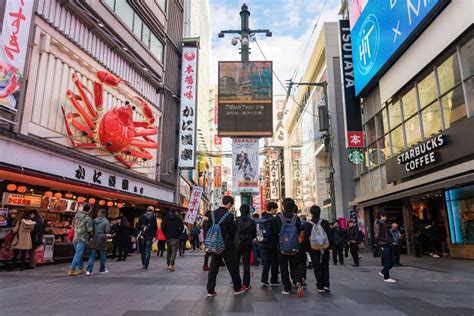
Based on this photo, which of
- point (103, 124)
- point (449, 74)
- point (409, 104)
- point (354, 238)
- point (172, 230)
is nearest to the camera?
point (172, 230)

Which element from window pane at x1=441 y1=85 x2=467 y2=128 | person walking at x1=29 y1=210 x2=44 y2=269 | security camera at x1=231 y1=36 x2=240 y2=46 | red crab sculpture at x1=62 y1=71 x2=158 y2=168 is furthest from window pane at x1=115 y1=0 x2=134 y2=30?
window pane at x1=441 y1=85 x2=467 y2=128

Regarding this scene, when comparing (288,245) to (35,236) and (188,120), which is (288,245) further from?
(188,120)

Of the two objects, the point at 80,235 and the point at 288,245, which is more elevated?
the point at 80,235

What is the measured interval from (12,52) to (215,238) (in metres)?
8.38

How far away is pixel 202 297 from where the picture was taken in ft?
20.5

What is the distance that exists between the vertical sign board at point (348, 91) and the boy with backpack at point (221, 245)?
Result: 15.9m

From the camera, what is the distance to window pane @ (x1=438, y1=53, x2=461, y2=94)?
12.7 metres

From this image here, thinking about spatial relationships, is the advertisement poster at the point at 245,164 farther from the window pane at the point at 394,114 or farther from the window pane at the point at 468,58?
the window pane at the point at 468,58

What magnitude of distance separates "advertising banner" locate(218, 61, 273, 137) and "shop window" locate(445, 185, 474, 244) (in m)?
8.38

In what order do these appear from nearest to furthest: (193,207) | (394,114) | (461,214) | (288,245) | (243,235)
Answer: (288,245)
(243,235)
(461,214)
(193,207)
(394,114)

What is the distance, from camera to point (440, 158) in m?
12.9

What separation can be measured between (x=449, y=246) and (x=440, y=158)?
4807 mm

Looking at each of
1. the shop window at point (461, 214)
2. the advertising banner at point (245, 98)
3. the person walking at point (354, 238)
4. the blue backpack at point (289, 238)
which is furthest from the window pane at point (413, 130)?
the blue backpack at point (289, 238)

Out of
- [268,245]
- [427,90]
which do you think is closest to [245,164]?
[427,90]
